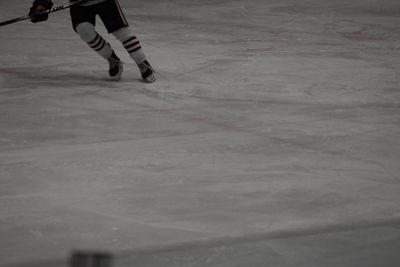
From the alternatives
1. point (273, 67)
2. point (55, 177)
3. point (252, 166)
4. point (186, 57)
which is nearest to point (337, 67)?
point (273, 67)

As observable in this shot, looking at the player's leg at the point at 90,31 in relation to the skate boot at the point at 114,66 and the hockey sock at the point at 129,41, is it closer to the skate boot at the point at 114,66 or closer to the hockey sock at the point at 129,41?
the skate boot at the point at 114,66

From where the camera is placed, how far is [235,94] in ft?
18.1

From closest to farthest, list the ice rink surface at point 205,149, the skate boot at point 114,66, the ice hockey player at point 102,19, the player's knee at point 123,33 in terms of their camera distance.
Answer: the ice rink surface at point 205,149
the ice hockey player at point 102,19
the player's knee at point 123,33
the skate boot at point 114,66

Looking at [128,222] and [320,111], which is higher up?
[128,222]

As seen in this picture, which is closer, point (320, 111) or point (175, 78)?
point (320, 111)

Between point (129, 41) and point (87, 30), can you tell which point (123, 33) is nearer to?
point (129, 41)

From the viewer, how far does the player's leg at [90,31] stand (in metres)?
5.59

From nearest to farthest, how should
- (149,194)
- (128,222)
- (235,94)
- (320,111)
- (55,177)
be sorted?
(128,222)
(149,194)
(55,177)
(320,111)
(235,94)

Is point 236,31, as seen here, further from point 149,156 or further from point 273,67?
point 149,156

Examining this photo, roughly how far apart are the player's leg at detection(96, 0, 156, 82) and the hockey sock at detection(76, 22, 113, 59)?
89mm

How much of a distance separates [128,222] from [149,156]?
955mm

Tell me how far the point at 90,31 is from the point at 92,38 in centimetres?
7

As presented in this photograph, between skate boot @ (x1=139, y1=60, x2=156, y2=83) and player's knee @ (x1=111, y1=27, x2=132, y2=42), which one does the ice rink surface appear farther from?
player's knee @ (x1=111, y1=27, x2=132, y2=42)

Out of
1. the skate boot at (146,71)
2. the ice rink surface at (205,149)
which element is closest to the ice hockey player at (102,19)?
the skate boot at (146,71)
